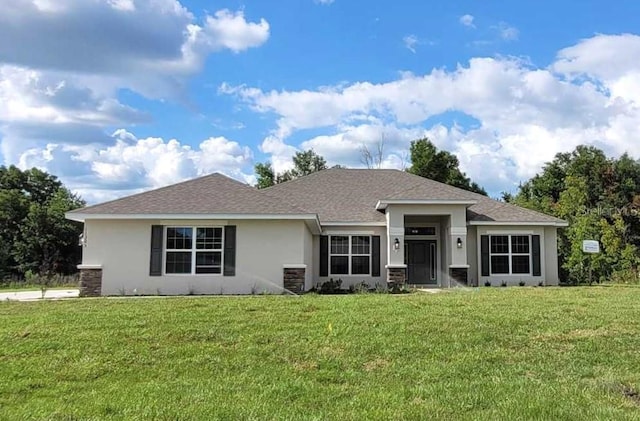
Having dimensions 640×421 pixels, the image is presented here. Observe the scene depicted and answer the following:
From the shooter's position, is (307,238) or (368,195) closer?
(307,238)

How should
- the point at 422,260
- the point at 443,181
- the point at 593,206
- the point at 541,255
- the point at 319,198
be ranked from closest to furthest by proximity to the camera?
the point at 541,255, the point at 422,260, the point at 319,198, the point at 443,181, the point at 593,206

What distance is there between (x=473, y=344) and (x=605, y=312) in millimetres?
4170

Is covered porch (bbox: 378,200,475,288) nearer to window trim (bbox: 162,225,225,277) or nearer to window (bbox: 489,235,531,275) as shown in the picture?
window (bbox: 489,235,531,275)

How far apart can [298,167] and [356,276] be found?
79.7 feet

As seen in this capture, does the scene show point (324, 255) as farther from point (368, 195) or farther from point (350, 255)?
point (368, 195)

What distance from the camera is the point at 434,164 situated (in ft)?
122

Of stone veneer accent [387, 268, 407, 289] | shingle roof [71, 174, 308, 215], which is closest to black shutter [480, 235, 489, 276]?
stone veneer accent [387, 268, 407, 289]

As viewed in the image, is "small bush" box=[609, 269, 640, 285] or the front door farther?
"small bush" box=[609, 269, 640, 285]

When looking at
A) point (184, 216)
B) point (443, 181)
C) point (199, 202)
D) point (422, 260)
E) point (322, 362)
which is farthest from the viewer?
point (443, 181)

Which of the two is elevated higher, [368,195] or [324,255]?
[368,195]

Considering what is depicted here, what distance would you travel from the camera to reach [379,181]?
1007 inches

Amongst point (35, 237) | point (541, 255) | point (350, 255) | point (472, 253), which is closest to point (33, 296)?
point (350, 255)

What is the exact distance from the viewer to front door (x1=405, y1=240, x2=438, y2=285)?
22.5 metres

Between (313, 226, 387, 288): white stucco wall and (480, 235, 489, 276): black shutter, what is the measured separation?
3.51m
